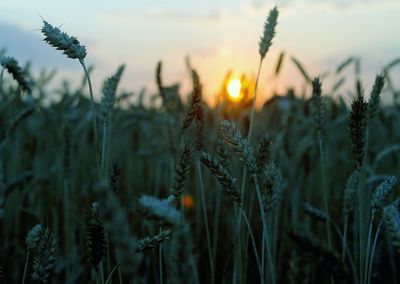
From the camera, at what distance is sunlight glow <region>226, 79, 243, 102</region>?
2107 millimetres

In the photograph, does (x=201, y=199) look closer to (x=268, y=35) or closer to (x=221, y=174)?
(x=268, y=35)

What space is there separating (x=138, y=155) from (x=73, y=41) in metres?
2.81

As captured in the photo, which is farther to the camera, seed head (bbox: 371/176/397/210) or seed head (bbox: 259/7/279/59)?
seed head (bbox: 259/7/279/59)

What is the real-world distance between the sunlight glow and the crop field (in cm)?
1

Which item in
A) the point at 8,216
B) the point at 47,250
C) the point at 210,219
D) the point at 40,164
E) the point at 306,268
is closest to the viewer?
the point at 306,268

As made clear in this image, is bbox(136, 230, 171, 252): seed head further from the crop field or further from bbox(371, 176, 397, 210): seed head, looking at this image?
bbox(371, 176, 397, 210): seed head

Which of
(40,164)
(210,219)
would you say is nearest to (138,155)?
(40,164)

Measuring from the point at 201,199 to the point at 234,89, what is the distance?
708mm

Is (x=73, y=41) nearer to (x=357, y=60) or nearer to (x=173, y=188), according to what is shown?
(x=173, y=188)

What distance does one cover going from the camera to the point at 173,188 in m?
1.15

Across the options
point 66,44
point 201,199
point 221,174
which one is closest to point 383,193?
point 221,174

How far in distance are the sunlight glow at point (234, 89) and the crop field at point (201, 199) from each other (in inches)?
0.4

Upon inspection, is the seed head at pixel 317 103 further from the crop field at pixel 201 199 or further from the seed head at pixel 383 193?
the seed head at pixel 383 193

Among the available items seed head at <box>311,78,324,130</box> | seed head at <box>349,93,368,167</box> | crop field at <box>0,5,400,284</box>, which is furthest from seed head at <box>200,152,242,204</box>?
seed head at <box>311,78,324,130</box>
